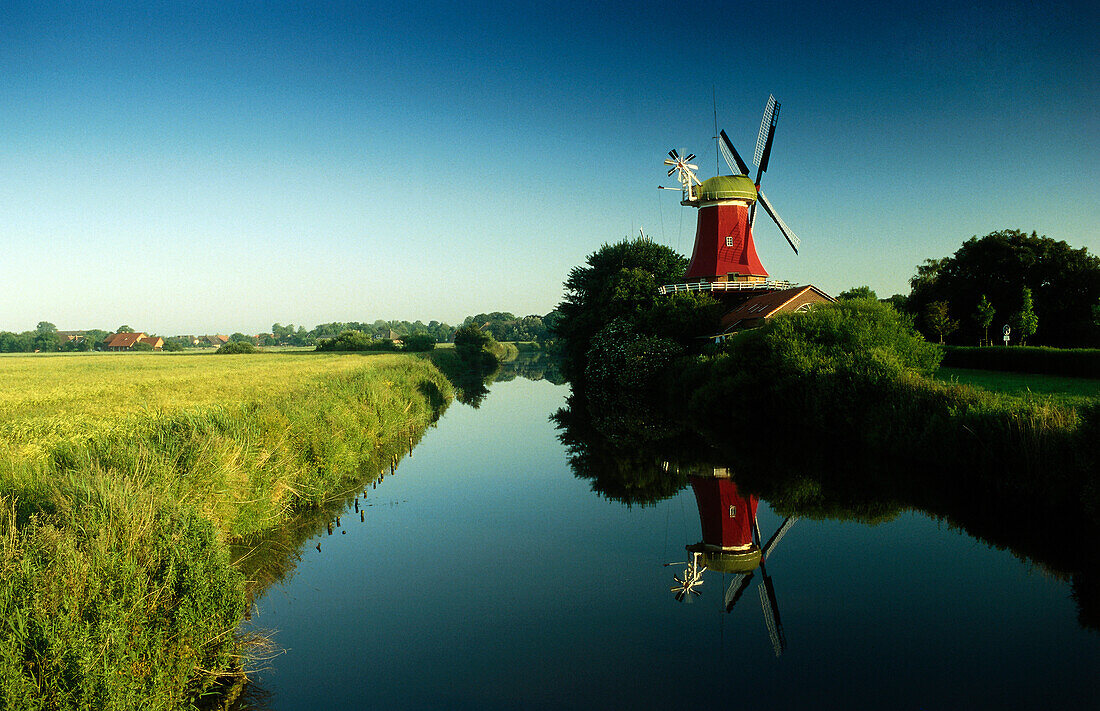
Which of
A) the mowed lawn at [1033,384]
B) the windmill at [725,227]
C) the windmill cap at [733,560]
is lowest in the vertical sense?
the windmill cap at [733,560]

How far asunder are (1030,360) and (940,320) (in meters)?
13.8

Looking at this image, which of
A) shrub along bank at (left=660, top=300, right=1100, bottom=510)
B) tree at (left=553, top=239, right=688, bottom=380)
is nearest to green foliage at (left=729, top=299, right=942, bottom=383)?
shrub along bank at (left=660, top=300, right=1100, bottom=510)

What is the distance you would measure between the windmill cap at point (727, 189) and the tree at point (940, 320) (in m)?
14.3

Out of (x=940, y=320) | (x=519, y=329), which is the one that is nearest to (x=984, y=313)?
(x=940, y=320)

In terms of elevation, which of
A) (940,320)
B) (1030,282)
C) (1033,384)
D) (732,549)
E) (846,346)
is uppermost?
(1030,282)

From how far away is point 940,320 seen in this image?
1483 inches

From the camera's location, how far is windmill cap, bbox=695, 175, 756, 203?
3534cm

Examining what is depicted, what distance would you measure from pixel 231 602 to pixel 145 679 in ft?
3.97

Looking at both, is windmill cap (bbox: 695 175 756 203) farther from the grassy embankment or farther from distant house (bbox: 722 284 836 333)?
the grassy embankment

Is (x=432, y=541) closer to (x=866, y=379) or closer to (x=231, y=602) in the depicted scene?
(x=231, y=602)

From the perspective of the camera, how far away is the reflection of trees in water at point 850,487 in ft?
32.6

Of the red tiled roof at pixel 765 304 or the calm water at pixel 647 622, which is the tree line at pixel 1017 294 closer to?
the red tiled roof at pixel 765 304

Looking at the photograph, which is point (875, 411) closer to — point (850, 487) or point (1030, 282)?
point (850, 487)

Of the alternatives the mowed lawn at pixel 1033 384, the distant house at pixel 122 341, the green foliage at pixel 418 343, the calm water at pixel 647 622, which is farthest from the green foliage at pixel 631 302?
the distant house at pixel 122 341
